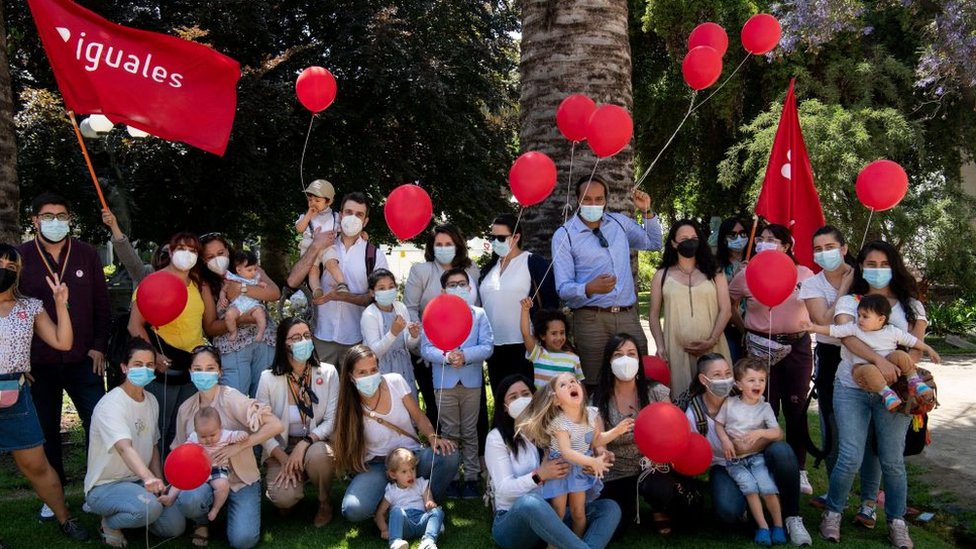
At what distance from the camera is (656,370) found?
532cm

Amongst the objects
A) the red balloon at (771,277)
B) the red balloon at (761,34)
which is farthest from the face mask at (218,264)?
the red balloon at (761,34)

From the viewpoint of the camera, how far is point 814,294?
209 inches

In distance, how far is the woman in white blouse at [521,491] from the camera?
4.44m

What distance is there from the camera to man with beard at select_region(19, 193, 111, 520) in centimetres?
527

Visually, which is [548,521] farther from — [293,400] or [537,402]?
[293,400]

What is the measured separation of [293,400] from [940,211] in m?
11.7

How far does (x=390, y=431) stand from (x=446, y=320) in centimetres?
86

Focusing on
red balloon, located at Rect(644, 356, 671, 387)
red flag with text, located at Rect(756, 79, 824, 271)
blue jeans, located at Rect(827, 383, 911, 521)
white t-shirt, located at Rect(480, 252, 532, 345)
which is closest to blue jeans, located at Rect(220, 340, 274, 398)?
white t-shirt, located at Rect(480, 252, 532, 345)

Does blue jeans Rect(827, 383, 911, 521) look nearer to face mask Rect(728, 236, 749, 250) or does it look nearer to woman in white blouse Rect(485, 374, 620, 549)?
woman in white blouse Rect(485, 374, 620, 549)

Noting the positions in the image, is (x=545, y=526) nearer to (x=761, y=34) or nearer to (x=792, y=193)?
(x=792, y=193)

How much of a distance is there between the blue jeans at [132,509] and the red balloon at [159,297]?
3.17 ft

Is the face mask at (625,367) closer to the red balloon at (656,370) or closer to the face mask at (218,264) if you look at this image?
the red balloon at (656,370)

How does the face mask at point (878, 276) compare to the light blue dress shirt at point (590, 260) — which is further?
the light blue dress shirt at point (590, 260)

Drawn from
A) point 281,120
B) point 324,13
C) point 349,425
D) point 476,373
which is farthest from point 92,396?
point 324,13
